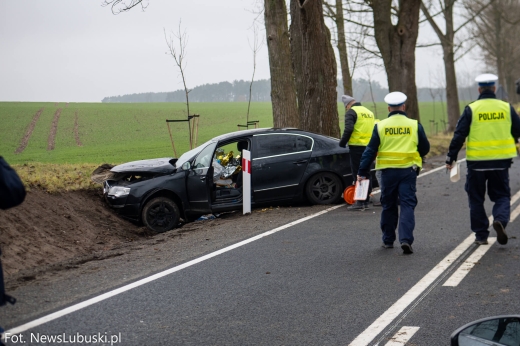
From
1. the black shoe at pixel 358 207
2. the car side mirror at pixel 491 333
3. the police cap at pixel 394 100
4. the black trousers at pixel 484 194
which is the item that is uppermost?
the police cap at pixel 394 100

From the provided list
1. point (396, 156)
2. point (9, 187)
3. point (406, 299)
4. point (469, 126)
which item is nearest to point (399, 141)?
point (396, 156)

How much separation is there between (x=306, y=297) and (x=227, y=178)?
6.89 metres

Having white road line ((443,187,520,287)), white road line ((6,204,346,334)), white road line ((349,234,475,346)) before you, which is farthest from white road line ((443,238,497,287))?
white road line ((6,204,346,334))

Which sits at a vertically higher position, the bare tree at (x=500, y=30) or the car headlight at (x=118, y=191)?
the bare tree at (x=500, y=30)

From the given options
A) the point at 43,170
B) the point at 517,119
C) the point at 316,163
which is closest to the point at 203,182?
the point at 316,163

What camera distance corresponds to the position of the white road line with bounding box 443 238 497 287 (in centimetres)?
713

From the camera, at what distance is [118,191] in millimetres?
12789

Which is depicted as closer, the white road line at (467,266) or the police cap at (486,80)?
the white road line at (467,266)

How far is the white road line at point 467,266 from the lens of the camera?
7.13 metres

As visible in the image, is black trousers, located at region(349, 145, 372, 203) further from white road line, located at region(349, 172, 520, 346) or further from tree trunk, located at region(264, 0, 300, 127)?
tree trunk, located at region(264, 0, 300, 127)

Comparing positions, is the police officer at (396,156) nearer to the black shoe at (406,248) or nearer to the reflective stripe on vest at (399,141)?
the reflective stripe on vest at (399,141)

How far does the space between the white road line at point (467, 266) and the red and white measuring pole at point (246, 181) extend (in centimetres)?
486

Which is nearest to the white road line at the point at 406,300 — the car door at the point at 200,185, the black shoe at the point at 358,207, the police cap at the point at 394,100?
the police cap at the point at 394,100

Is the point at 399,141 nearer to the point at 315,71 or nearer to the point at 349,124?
the point at 349,124
